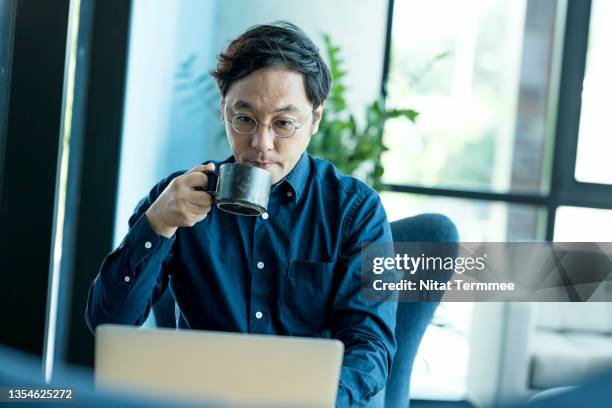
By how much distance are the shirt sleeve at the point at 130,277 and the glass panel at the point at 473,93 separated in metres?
2.76

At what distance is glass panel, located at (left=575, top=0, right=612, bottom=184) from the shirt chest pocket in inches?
120

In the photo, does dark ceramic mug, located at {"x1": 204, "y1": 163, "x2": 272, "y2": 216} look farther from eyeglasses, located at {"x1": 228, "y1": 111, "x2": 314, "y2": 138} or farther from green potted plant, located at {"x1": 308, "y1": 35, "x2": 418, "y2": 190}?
green potted plant, located at {"x1": 308, "y1": 35, "x2": 418, "y2": 190}

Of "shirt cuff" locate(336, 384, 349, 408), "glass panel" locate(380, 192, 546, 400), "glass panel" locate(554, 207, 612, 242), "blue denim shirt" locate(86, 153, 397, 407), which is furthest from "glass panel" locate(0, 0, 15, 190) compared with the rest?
"glass panel" locate(554, 207, 612, 242)

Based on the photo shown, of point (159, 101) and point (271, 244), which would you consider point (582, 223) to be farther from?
point (271, 244)

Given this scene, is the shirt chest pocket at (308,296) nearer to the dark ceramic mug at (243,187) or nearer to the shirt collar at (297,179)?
the shirt collar at (297,179)

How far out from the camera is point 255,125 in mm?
1478

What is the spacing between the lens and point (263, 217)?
156cm

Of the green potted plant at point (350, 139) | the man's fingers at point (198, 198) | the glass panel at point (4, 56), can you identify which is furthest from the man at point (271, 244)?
the green potted plant at point (350, 139)

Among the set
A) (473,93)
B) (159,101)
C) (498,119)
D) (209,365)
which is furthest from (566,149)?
(209,365)

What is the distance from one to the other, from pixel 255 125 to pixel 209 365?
815mm

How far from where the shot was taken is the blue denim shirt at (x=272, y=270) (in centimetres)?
140

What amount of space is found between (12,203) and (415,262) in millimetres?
1081

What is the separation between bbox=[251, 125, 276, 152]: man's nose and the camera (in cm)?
146

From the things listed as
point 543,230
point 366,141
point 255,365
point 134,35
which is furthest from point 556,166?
point 255,365
